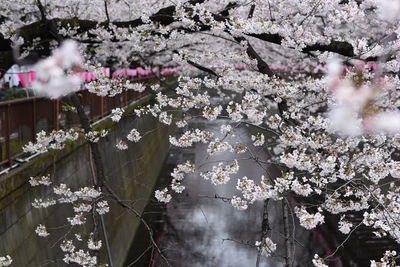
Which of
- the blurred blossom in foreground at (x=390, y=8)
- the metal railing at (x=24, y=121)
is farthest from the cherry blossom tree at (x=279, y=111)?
the metal railing at (x=24, y=121)

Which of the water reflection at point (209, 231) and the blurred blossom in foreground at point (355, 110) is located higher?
the blurred blossom in foreground at point (355, 110)

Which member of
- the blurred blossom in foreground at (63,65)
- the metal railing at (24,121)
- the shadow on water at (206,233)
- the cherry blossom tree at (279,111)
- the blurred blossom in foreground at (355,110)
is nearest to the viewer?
the cherry blossom tree at (279,111)

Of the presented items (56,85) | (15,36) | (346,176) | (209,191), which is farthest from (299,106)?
(209,191)

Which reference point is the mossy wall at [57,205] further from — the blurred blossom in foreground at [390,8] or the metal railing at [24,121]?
the blurred blossom in foreground at [390,8]

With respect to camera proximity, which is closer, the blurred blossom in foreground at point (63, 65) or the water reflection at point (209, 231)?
the blurred blossom in foreground at point (63, 65)

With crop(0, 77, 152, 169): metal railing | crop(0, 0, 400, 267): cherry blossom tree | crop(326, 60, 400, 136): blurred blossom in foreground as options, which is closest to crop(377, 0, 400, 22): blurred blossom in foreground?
crop(0, 0, 400, 267): cherry blossom tree

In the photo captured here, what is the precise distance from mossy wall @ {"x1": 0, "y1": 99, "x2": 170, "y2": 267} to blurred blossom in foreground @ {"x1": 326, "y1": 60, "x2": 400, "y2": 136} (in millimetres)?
2597

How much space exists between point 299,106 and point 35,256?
541 cm

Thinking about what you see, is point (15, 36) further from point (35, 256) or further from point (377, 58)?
point (377, 58)

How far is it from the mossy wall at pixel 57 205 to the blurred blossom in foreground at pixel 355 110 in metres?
2.60

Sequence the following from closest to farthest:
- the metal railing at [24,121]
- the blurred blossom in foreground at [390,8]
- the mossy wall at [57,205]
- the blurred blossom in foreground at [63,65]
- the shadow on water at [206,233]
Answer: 1. the blurred blossom in foreground at [390,8]
2. the blurred blossom in foreground at [63,65]
3. the mossy wall at [57,205]
4. the metal railing at [24,121]
5. the shadow on water at [206,233]

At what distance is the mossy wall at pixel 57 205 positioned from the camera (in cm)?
708

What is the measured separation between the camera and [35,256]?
798 cm

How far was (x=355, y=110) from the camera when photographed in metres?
6.41
